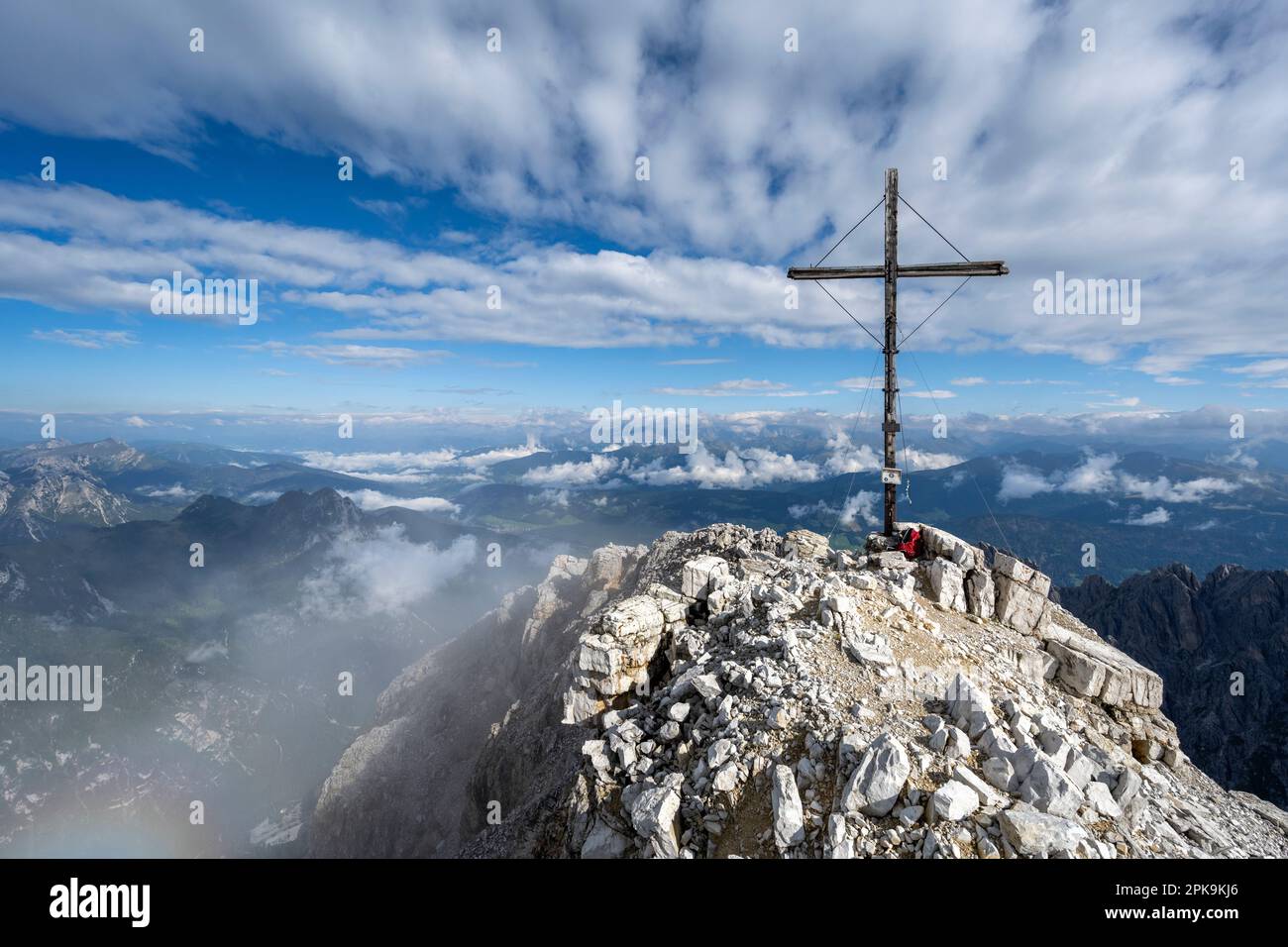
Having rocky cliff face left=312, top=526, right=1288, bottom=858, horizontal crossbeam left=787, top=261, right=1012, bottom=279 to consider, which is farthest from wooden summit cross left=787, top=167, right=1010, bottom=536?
rocky cliff face left=312, top=526, right=1288, bottom=858

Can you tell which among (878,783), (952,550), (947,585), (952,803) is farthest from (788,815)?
(952,550)

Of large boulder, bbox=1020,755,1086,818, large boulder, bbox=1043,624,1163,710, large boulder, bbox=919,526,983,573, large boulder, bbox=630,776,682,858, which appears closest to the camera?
large boulder, bbox=1020,755,1086,818

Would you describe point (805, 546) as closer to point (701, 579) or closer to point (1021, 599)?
point (1021, 599)

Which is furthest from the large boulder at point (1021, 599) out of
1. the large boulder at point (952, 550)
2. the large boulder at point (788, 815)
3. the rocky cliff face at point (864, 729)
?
the large boulder at point (788, 815)

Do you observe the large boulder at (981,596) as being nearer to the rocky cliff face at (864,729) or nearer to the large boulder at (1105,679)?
the rocky cliff face at (864,729)

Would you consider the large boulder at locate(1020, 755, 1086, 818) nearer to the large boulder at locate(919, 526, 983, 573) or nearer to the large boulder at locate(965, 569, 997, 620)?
the large boulder at locate(965, 569, 997, 620)
